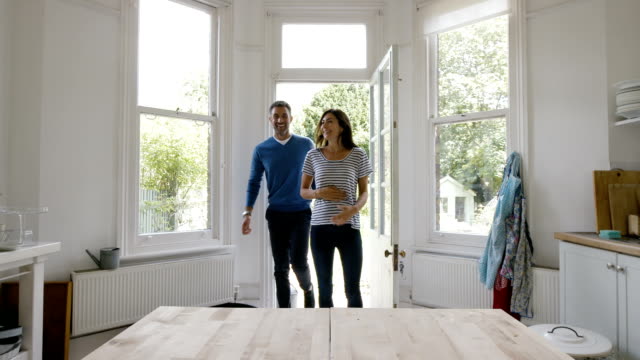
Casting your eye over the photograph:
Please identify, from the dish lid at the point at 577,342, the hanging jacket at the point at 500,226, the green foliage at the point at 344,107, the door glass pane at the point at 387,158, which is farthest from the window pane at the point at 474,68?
the green foliage at the point at 344,107

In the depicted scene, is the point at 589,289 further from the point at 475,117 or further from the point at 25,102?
the point at 25,102

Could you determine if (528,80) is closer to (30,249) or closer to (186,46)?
(186,46)

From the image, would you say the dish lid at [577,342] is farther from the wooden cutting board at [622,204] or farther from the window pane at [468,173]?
the window pane at [468,173]

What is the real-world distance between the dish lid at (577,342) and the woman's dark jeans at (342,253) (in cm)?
104

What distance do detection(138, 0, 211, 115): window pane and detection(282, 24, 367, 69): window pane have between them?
0.71m

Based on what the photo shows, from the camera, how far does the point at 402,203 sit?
348 centimetres

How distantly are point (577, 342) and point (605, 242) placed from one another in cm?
63

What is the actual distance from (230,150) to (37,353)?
191 cm

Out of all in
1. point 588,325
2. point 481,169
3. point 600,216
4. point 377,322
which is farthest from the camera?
point 481,169

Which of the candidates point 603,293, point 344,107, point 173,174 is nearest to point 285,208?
point 173,174

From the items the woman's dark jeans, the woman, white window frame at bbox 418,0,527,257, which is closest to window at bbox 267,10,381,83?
white window frame at bbox 418,0,527,257

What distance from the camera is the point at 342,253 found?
2549 millimetres

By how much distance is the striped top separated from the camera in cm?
253

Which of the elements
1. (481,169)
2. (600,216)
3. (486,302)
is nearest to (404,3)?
(481,169)
